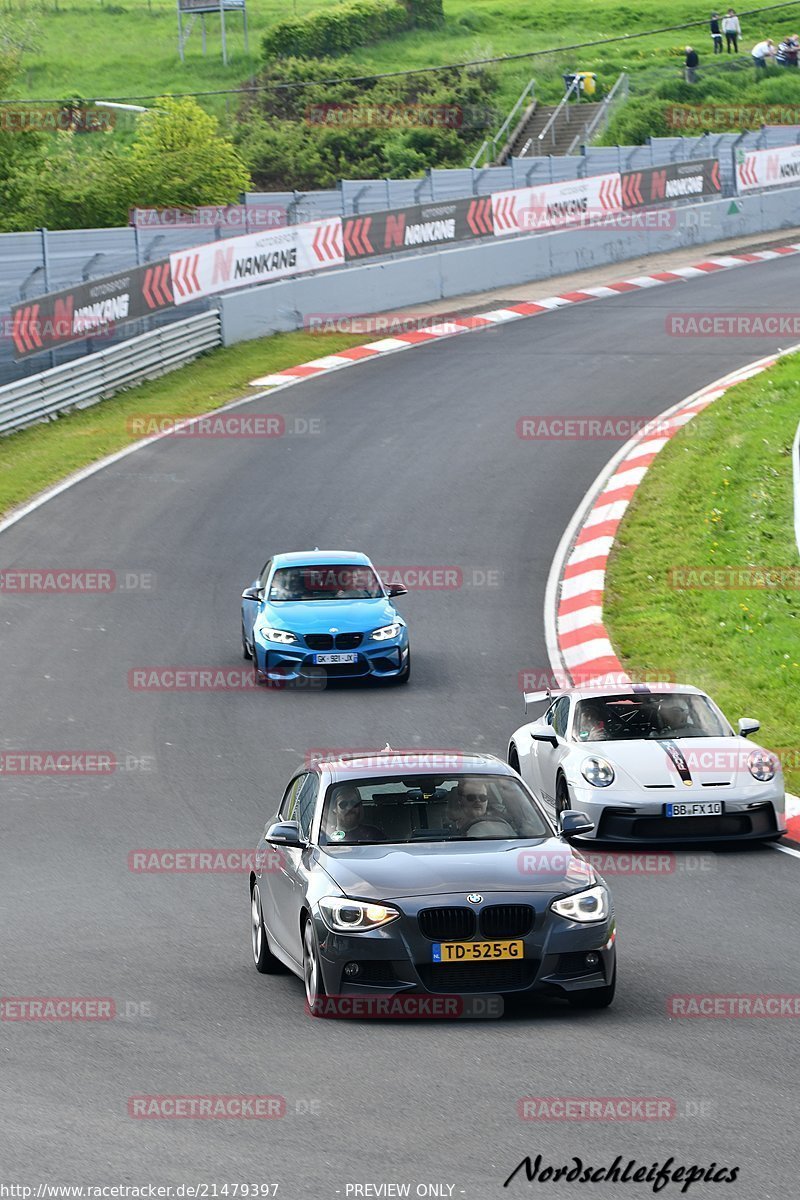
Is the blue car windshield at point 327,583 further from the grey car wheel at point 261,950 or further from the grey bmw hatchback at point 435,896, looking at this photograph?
the grey bmw hatchback at point 435,896

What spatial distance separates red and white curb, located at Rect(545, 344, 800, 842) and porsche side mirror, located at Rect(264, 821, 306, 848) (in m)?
5.40

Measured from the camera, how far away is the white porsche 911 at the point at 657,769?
13.2 metres

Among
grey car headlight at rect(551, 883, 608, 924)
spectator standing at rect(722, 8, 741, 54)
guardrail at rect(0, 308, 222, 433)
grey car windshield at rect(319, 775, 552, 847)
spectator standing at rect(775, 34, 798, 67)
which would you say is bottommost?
grey car headlight at rect(551, 883, 608, 924)

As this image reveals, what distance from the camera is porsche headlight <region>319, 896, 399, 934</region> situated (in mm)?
8461

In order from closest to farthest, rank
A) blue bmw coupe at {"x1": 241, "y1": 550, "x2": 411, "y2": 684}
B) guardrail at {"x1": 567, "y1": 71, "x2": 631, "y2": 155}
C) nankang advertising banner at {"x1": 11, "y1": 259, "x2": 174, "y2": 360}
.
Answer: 1. blue bmw coupe at {"x1": 241, "y1": 550, "x2": 411, "y2": 684}
2. nankang advertising banner at {"x1": 11, "y1": 259, "x2": 174, "y2": 360}
3. guardrail at {"x1": 567, "y1": 71, "x2": 631, "y2": 155}

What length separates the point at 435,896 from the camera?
8.48 meters

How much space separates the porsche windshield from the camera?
1420cm

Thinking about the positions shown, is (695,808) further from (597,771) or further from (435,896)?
(435,896)

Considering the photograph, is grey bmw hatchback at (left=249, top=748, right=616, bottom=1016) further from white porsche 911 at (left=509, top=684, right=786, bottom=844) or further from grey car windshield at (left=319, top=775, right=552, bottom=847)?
white porsche 911 at (left=509, top=684, right=786, bottom=844)

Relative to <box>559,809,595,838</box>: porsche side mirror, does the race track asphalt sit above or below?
below

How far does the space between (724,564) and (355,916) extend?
1505 centimetres

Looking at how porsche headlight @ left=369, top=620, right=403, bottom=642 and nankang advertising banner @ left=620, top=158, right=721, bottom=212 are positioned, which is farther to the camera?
nankang advertising banner @ left=620, top=158, right=721, bottom=212

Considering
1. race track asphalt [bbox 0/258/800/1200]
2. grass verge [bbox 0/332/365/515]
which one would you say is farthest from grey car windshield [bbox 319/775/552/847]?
grass verge [bbox 0/332/365/515]

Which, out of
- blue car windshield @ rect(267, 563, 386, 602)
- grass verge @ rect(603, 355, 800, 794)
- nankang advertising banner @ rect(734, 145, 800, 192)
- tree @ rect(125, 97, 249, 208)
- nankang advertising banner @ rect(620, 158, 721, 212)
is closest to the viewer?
grass verge @ rect(603, 355, 800, 794)
